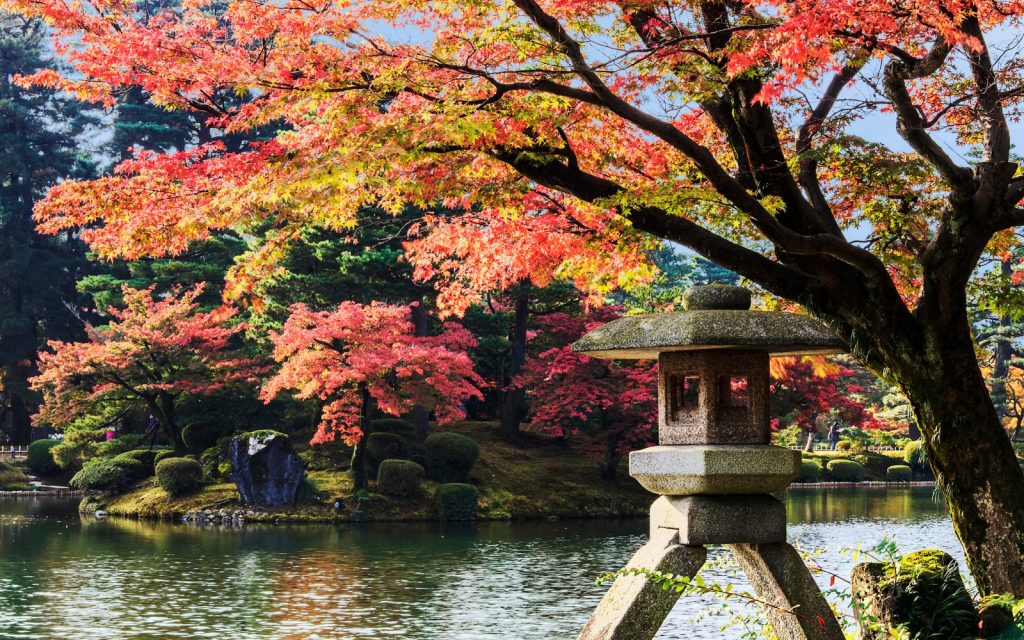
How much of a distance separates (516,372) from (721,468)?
69.3 ft

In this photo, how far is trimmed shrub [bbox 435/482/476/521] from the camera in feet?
72.0

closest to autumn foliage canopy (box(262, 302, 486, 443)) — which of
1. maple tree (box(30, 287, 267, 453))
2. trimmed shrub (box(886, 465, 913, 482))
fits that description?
maple tree (box(30, 287, 267, 453))

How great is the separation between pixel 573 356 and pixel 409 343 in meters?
3.96

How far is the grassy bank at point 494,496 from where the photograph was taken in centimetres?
2180

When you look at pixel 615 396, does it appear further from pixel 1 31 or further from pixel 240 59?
pixel 1 31

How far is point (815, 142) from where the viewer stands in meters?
8.42

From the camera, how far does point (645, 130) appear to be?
7.56 metres

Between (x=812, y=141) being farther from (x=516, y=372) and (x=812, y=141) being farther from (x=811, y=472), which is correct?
(x=811, y=472)

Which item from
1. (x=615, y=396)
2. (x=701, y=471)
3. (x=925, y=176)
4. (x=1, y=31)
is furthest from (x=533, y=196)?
(x=1, y=31)

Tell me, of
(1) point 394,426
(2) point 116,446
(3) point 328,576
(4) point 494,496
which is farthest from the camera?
(2) point 116,446

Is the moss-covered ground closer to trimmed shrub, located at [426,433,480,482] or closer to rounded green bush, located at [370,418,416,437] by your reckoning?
rounded green bush, located at [370,418,416,437]

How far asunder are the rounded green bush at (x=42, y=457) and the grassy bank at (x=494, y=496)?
7.83m

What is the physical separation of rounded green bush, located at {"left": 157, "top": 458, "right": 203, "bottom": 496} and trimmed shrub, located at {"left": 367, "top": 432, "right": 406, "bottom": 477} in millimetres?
3546

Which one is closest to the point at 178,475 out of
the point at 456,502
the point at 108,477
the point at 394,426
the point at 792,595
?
the point at 108,477
